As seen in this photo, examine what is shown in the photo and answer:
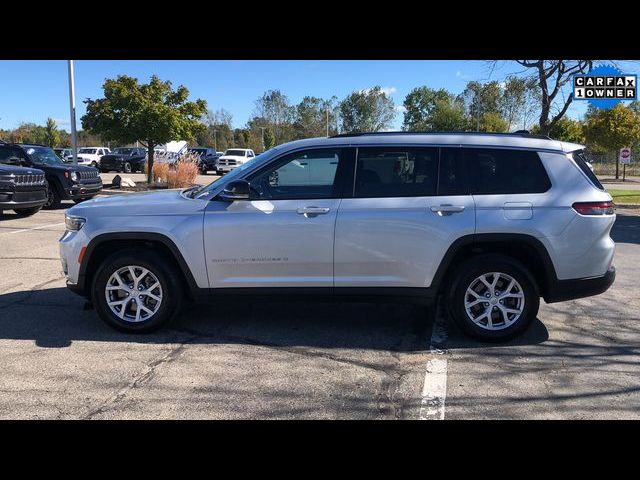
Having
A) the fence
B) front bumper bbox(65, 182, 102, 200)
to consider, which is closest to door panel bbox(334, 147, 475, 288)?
front bumper bbox(65, 182, 102, 200)

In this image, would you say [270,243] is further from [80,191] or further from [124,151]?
[124,151]

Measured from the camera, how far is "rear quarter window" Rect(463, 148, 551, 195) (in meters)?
4.86

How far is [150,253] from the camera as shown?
5008mm

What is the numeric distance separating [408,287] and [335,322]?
1.00 meters

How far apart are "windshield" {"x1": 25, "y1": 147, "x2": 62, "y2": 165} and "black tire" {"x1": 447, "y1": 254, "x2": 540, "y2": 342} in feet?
47.7

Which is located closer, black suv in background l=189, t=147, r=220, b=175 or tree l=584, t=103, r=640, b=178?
tree l=584, t=103, r=640, b=178

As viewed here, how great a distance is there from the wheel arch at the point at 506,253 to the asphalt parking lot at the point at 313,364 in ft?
1.97

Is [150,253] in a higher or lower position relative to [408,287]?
higher

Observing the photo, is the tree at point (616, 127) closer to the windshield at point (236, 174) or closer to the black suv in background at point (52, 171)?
the black suv in background at point (52, 171)

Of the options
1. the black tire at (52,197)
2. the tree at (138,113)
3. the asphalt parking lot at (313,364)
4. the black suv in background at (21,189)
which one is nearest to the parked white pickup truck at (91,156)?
the tree at (138,113)

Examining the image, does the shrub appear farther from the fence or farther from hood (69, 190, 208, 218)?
the fence
